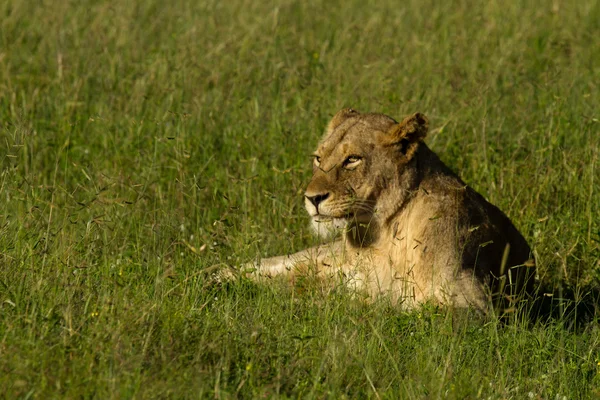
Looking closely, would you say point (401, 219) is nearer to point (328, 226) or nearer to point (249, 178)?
point (328, 226)

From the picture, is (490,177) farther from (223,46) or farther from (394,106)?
(223,46)

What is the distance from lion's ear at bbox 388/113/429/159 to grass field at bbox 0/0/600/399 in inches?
37.6

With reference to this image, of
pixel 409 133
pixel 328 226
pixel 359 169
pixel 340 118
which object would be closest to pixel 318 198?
pixel 328 226

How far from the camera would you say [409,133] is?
20.4 feet

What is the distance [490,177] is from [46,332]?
414 centimetres

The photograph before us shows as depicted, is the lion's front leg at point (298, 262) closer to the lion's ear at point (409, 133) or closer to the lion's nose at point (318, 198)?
Result: the lion's nose at point (318, 198)

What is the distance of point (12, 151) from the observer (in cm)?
750

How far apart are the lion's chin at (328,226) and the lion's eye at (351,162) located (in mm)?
323

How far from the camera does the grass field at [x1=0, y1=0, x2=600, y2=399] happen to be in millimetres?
4691

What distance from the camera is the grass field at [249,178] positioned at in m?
4.69

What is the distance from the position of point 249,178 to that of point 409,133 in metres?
1.04

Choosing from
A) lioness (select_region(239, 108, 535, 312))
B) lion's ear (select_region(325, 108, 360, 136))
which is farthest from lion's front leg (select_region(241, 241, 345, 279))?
lion's ear (select_region(325, 108, 360, 136))

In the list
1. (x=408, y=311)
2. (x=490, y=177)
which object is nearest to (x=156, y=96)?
(x=490, y=177)

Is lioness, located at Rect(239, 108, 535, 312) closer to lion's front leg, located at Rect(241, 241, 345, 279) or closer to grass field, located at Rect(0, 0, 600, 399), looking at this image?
lion's front leg, located at Rect(241, 241, 345, 279)
